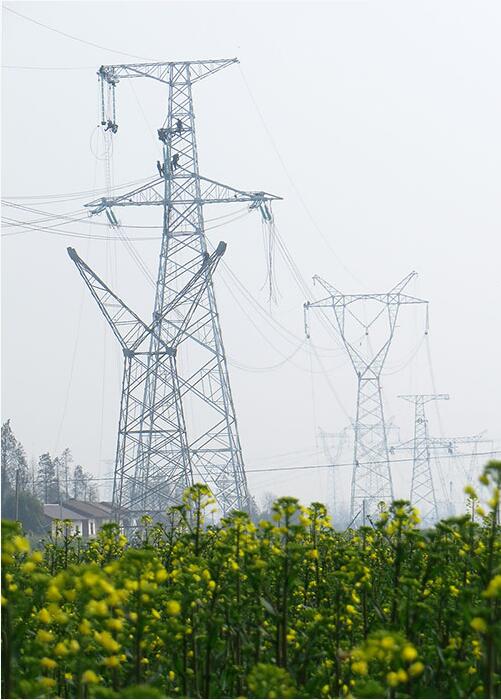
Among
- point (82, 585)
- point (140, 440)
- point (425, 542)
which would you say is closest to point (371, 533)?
point (425, 542)

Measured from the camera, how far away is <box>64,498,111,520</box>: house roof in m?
46.0

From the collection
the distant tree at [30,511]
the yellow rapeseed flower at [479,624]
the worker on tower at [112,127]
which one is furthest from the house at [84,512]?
the yellow rapeseed flower at [479,624]

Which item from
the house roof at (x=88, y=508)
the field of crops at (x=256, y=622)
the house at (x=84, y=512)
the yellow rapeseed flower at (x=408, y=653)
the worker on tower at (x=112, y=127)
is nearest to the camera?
the yellow rapeseed flower at (x=408, y=653)

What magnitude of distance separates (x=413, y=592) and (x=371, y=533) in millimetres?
1794

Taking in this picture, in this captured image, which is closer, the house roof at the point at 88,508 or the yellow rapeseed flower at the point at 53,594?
the yellow rapeseed flower at the point at 53,594

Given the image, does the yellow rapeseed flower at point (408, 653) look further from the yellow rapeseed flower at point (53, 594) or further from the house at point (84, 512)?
the house at point (84, 512)

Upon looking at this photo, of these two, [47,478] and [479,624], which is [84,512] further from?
[479,624]

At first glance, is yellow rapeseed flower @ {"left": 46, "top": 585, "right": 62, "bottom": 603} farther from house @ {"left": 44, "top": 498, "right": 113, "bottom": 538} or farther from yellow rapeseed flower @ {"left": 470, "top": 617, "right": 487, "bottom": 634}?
house @ {"left": 44, "top": 498, "right": 113, "bottom": 538}

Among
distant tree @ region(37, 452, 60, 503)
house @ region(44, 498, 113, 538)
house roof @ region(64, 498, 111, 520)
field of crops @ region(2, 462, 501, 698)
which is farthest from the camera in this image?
→ distant tree @ region(37, 452, 60, 503)

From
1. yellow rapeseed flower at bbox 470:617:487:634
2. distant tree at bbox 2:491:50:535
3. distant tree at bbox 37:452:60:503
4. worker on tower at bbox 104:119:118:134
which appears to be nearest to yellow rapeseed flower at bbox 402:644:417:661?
yellow rapeseed flower at bbox 470:617:487:634

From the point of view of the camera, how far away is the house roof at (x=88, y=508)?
46.0 metres

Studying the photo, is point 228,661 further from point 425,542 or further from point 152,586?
point 152,586

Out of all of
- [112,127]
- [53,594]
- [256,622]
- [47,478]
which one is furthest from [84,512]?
[53,594]

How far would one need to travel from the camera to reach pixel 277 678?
284cm
